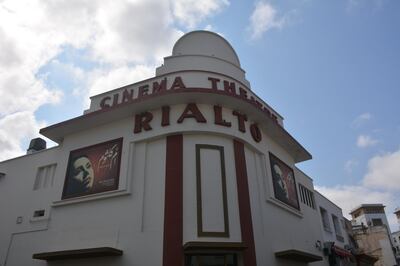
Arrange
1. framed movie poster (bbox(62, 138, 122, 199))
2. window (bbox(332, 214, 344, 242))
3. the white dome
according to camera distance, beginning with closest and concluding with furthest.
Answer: framed movie poster (bbox(62, 138, 122, 199)) → the white dome → window (bbox(332, 214, 344, 242))

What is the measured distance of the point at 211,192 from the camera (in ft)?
39.0

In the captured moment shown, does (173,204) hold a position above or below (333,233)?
below

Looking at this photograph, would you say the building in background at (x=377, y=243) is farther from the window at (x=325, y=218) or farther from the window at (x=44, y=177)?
the window at (x=44, y=177)

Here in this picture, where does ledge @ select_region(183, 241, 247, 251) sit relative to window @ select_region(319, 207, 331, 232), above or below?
below

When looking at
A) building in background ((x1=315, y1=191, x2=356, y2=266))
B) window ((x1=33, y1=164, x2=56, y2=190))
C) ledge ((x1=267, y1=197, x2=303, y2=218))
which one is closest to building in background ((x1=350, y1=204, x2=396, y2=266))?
building in background ((x1=315, y1=191, x2=356, y2=266))

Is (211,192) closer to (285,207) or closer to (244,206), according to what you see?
(244,206)

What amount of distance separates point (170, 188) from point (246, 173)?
3417 mm

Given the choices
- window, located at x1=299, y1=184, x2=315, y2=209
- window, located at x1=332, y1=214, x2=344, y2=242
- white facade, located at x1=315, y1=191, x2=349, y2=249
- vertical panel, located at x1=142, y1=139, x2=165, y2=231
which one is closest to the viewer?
vertical panel, located at x1=142, y1=139, x2=165, y2=231

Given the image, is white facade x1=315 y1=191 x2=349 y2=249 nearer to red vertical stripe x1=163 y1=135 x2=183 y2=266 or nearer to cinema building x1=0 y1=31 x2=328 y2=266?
cinema building x1=0 y1=31 x2=328 y2=266

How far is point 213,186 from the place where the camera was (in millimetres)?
12031

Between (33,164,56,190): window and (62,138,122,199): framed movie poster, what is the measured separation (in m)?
1.74

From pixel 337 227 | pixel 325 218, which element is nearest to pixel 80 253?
pixel 325 218

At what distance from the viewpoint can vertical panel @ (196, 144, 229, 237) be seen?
36.8ft

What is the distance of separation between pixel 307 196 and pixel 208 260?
11496 mm
